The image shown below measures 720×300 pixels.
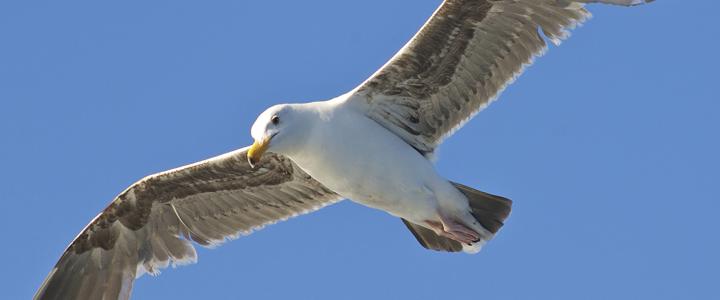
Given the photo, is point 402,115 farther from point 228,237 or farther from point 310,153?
point 228,237

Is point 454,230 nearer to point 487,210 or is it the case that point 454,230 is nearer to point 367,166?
point 487,210

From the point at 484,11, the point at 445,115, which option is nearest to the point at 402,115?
the point at 445,115

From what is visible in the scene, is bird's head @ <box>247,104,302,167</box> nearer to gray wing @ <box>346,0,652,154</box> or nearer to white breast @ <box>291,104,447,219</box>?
white breast @ <box>291,104,447,219</box>

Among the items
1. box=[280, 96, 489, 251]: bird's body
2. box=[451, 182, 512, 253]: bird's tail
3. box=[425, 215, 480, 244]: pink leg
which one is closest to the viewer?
box=[280, 96, 489, 251]: bird's body

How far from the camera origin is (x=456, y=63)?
11.3 m

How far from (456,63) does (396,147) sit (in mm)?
926

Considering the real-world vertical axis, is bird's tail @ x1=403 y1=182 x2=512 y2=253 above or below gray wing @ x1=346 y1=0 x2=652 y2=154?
below

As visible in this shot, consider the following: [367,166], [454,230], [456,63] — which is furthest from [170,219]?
[456,63]

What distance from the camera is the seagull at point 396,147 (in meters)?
10.9

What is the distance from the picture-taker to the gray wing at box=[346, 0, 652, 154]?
36.0ft

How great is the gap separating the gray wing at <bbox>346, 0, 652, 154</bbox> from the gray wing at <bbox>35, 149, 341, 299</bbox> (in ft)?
4.32

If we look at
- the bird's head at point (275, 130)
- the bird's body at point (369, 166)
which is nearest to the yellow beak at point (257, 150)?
the bird's head at point (275, 130)

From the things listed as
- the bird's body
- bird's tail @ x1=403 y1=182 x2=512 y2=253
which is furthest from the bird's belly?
bird's tail @ x1=403 y1=182 x2=512 y2=253

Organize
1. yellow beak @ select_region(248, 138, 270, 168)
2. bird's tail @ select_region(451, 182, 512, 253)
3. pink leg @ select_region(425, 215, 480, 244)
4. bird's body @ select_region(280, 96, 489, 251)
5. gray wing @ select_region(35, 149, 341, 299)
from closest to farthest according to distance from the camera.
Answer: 1. yellow beak @ select_region(248, 138, 270, 168)
2. bird's body @ select_region(280, 96, 489, 251)
3. pink leg @ select_region(425, 215, 480, 244)
4. bird's tail @ select_region(451, 182, 512, 253)
5. gray wing @ select_region(35, 149, 341, 299)
